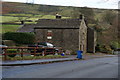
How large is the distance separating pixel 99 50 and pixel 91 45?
471cm

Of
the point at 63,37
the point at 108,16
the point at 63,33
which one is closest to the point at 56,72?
the point at 63,37

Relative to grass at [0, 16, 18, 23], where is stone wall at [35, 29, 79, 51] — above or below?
below

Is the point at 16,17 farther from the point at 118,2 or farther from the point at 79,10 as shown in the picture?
the point at 118,2

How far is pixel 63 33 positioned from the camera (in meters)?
48.6

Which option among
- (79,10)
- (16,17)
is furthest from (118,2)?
(79,10)

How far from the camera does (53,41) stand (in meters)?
48.7

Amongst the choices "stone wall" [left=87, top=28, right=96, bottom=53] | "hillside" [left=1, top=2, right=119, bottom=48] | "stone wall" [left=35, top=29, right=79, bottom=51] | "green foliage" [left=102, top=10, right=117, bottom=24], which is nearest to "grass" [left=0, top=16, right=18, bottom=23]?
"hillside" [left=1, top=2, right=119, bottom=48]

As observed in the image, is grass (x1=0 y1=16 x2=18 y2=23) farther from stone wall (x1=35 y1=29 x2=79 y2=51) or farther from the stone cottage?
stone wall (x1=35 y1=29 x2=79 y2=51)

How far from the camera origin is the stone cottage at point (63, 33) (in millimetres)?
47750

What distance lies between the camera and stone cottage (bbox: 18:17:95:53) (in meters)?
47.8

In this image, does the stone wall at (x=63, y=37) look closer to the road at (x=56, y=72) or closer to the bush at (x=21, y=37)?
the bush at (x=21, y=37)

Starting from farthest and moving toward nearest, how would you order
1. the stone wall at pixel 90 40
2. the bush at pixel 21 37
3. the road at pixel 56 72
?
1. the stone wall at pixel 90 40
2. the bush at pixel 21 37
3. the road at pixel 56 72

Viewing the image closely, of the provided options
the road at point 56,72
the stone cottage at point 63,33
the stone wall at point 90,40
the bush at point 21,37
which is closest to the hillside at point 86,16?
the stone wall at point 90,40

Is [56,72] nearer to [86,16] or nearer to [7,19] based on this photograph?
[7,19]
